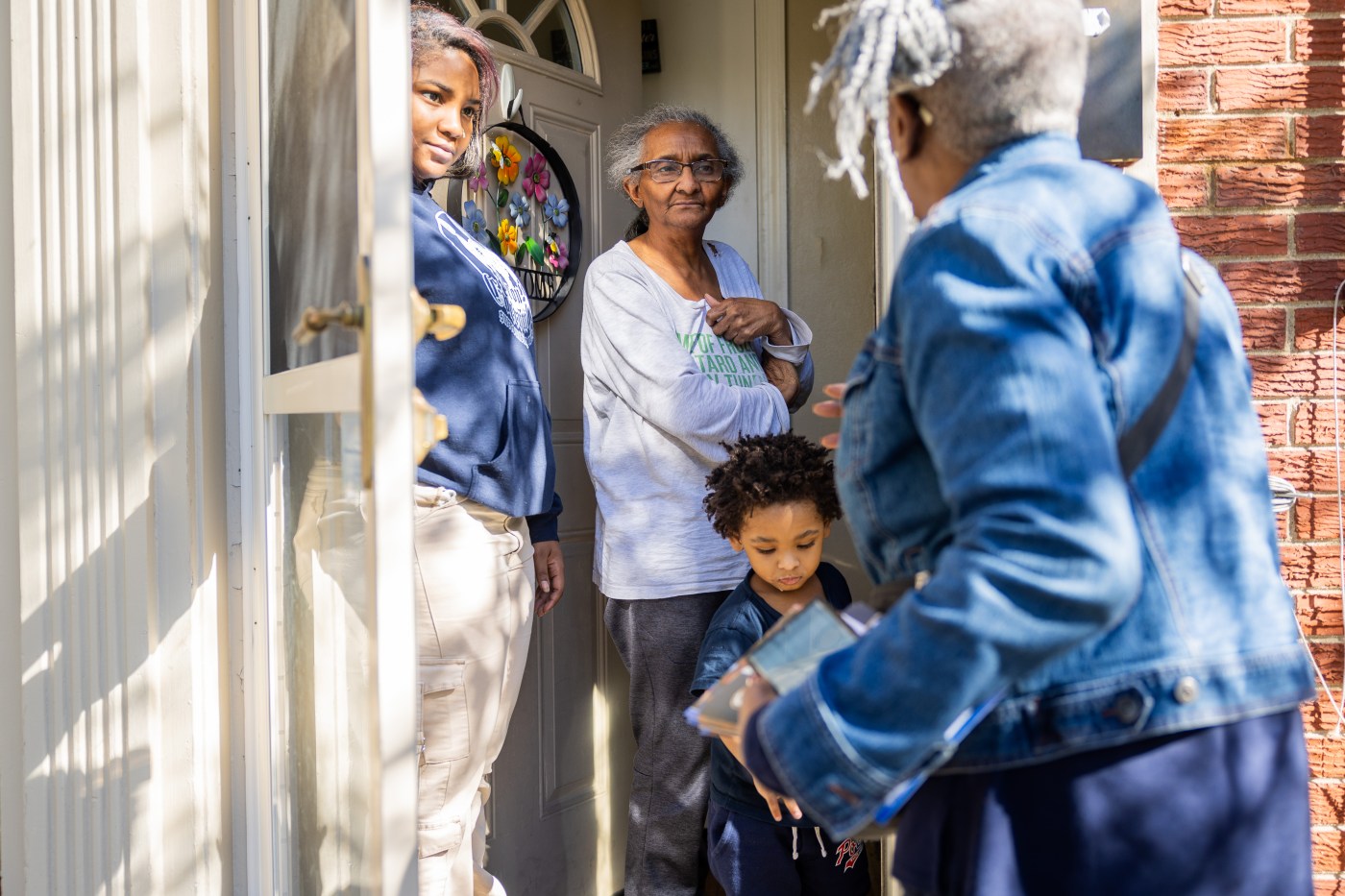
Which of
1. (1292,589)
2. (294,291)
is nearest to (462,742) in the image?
(294,291)

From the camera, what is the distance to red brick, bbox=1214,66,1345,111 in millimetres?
2109

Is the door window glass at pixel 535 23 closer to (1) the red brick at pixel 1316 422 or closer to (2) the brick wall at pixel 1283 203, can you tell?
(2) the brick wall at pixel 1283 203

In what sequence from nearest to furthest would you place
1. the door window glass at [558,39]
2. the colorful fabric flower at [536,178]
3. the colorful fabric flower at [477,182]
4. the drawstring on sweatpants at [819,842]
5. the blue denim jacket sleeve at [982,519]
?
the blue denim jacket sleeve at [982,519], the drawstring on sweatpants at [819,842], the colorful fabric flower at [477,182], the colorful fabric flower at [536,178], the door window glass at [558,39]

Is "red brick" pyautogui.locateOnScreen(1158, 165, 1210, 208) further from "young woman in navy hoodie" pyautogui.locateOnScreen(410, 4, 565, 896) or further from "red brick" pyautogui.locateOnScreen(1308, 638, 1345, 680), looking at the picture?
"young woman in navy hoodie" pyautogui.locateOnScreen(410, 4, 565, 896)

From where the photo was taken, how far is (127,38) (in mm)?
1860

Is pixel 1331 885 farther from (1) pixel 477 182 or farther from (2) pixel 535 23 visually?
(2) pixel 535 23

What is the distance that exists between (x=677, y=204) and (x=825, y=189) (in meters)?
0.91

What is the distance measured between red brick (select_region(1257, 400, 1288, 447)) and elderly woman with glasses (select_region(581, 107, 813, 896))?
1012mm

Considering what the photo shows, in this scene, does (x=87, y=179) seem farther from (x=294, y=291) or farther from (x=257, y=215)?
(x=294, y=291)

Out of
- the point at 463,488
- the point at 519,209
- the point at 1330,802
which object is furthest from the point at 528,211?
the point at 1330,802

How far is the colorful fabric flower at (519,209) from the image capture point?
300cm

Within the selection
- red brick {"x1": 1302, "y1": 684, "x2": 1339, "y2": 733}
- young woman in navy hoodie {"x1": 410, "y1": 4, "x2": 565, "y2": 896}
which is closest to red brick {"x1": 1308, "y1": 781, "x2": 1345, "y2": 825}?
red brick {"x1": 1302, "y1": 684, "x2": 1339, "y2": 733}

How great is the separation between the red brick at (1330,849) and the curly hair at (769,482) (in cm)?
109

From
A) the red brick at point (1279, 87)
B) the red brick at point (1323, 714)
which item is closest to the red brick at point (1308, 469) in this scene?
the red brick at point (1323, 714)
